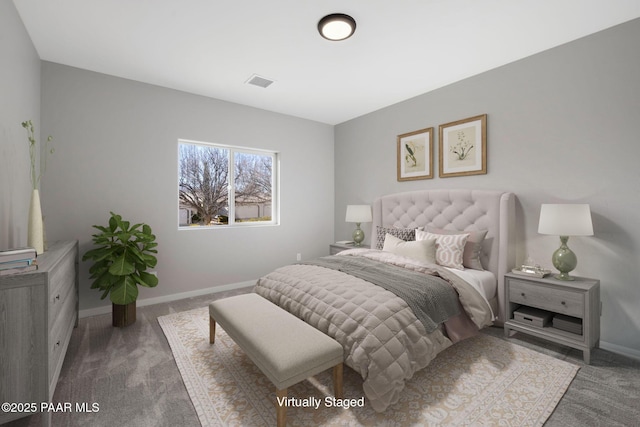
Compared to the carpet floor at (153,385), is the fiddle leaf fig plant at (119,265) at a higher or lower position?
higher

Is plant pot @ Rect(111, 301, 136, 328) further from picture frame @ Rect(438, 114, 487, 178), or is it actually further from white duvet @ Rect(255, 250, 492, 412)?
picture frame @ Rect(438, 114, 487, 178)

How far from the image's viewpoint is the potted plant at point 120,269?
2699 mm

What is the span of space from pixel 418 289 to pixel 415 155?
2227mm

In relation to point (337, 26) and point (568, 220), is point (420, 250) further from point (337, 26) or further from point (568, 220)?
point (337, 26)

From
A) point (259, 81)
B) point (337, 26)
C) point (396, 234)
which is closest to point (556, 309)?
point (396, 234)

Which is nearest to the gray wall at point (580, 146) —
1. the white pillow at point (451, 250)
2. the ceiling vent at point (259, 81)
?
the white pillow at point (451, 250)

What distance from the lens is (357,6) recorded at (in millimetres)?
2105

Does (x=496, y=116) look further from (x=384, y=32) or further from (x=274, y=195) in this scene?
(x=274, y=195)

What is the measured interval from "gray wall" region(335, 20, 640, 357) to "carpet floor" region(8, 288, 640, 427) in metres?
0.53

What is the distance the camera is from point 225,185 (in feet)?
13.7

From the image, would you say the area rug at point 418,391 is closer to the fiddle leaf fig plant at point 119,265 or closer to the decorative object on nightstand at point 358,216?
the fiddle leaf fig plant at point 119,265

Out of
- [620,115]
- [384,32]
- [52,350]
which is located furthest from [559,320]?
[52,350]

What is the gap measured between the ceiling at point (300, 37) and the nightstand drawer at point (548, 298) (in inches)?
86.0

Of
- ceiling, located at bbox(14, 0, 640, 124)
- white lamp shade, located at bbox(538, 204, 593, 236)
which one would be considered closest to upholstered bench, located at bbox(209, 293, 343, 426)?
white lamp shade, located at bbox(538, 204, 593, 236)
